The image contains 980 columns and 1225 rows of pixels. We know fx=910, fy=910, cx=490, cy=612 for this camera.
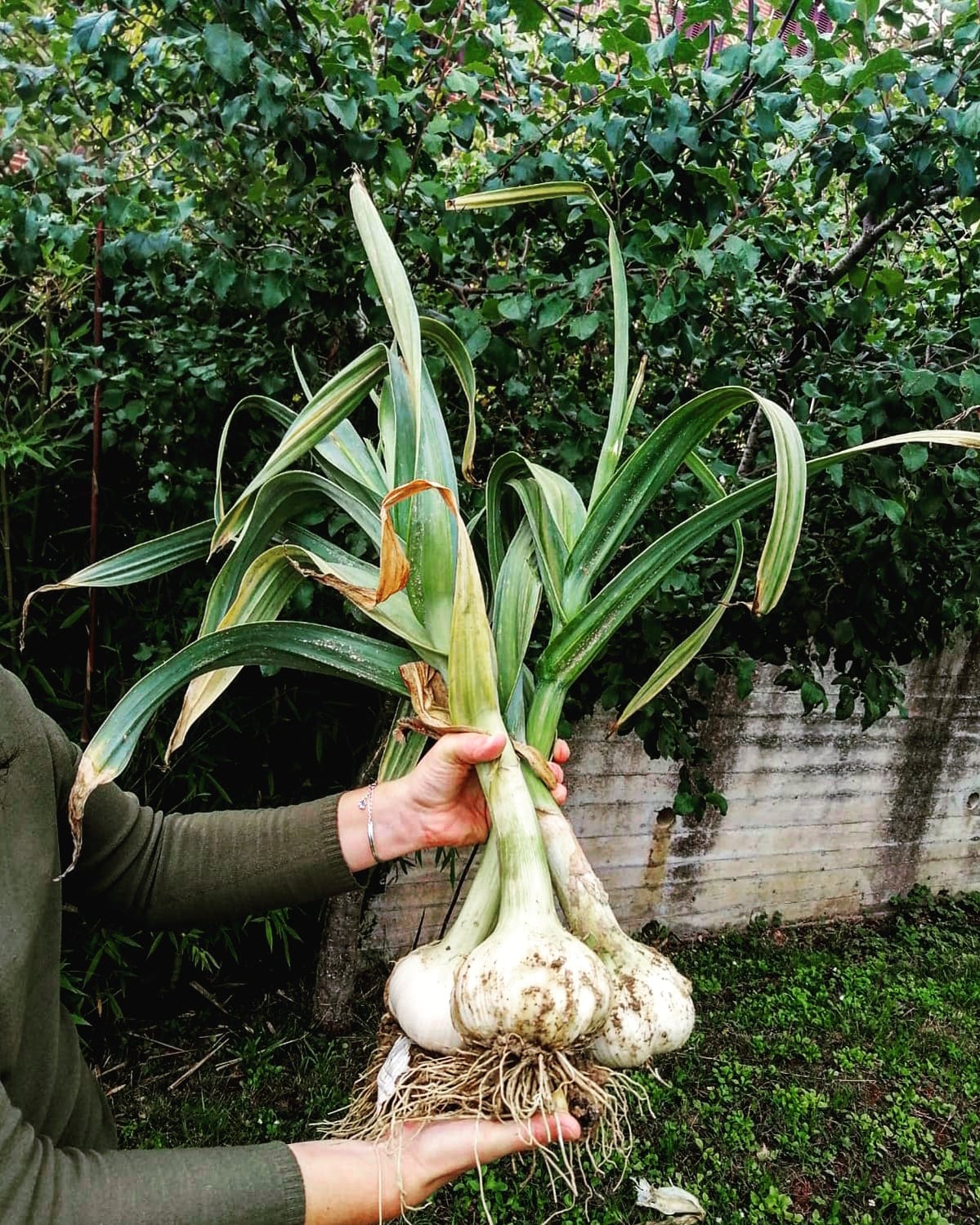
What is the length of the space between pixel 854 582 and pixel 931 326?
2.02 feet

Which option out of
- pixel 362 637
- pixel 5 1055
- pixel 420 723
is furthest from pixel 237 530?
pixel 5 1055

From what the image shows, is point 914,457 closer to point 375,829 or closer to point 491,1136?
point 375,829

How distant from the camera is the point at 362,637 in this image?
1.22 meters

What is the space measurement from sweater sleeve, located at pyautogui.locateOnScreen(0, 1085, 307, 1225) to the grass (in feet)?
4.53

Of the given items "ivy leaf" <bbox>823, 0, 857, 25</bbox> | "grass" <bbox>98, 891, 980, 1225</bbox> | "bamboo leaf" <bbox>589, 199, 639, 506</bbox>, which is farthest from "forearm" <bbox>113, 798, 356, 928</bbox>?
"ivy leaf" <bbox>823, 0, 857, 25</bbox>

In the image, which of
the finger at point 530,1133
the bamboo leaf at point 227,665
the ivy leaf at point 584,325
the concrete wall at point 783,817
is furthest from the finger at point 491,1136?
the concrete wall at point 783,817

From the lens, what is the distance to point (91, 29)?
1.36 meters

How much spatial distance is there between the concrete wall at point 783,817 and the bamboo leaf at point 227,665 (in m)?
1.83

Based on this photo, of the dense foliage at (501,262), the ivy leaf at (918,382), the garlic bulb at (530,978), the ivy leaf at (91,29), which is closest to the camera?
the garlic bulb at (530,978)

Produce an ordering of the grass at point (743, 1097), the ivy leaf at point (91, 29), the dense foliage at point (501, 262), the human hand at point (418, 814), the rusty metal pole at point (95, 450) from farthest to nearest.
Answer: the grass at point (743, 1097) < the rusty metal pole at point (95, 450) < the dense foliage at point (501, 262) < the ivy leaf at point (91, 29) < the human hand at point (418, 814)

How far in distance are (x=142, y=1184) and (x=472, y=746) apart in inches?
21.7

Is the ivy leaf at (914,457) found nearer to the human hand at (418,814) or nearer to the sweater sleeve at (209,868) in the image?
the human hand at (418,814)

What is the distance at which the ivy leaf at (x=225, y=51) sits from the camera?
134 cm

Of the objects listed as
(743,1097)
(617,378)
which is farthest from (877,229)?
(743,1097)
